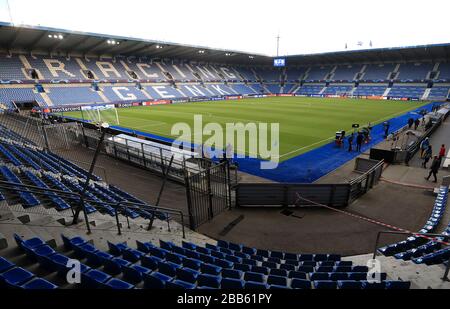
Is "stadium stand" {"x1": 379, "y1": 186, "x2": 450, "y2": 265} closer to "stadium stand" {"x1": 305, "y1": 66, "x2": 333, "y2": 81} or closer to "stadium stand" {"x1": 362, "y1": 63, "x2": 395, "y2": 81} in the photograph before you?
"stadium stand" {"x1": 362, "y1": 63, "x2": 395, "y2": 81}

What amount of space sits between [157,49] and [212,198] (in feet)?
184

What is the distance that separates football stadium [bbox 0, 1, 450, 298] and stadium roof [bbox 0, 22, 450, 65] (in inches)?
28.7

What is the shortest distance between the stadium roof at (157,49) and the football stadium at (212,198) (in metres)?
0.73

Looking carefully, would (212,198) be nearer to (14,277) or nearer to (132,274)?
(132,274)

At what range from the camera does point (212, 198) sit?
11273mm

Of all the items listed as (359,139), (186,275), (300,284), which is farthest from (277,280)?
(359,139)

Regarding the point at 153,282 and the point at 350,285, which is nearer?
the point at 153,282

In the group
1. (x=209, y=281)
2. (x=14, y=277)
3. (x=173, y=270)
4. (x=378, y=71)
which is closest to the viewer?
(x=14, y=277)

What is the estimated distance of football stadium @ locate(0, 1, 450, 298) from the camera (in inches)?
196

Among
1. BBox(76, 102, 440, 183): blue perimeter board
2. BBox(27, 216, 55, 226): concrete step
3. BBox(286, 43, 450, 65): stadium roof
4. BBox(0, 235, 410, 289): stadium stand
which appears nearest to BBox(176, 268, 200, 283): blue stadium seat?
BBox(0, 235, 410, 289): stadium stand

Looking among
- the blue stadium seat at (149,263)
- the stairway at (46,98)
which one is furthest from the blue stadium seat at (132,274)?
the stairway at (46,98)

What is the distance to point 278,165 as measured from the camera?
55.5 feet

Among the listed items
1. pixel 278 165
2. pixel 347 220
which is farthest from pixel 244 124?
pixel 347 220
